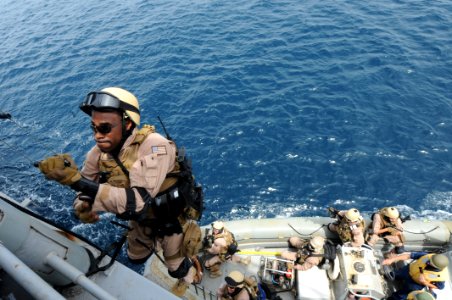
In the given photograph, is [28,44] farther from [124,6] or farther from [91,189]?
[91,189]

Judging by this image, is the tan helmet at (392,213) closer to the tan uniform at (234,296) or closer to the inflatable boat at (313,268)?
the inflatable boat at (313,268)

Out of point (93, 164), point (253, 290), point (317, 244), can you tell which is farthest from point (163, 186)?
point (317, 244)

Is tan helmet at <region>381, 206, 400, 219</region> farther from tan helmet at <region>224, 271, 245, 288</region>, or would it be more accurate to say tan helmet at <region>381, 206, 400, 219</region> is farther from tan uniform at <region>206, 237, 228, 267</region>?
tan helmet at <region>224, 271, 245, 288</region>

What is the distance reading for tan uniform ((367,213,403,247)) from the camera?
28.4 feet

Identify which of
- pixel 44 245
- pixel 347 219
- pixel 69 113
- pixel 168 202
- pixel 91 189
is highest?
pixel 44 245

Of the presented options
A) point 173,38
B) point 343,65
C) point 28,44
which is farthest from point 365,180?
point 28,44

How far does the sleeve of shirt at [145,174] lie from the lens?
342 cm

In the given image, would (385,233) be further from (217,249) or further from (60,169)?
(60,169)

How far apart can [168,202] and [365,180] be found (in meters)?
10.4

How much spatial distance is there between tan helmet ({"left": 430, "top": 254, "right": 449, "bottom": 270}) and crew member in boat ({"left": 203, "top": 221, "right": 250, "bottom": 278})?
14.5 ft

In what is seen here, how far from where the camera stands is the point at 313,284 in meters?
7.76

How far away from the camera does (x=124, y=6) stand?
104 ft

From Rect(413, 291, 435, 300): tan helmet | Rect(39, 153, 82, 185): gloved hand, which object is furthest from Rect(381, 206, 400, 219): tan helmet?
Rect(39, 153, 82, 185): gloved hand

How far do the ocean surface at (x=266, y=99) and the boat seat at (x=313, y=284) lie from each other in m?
4.26
